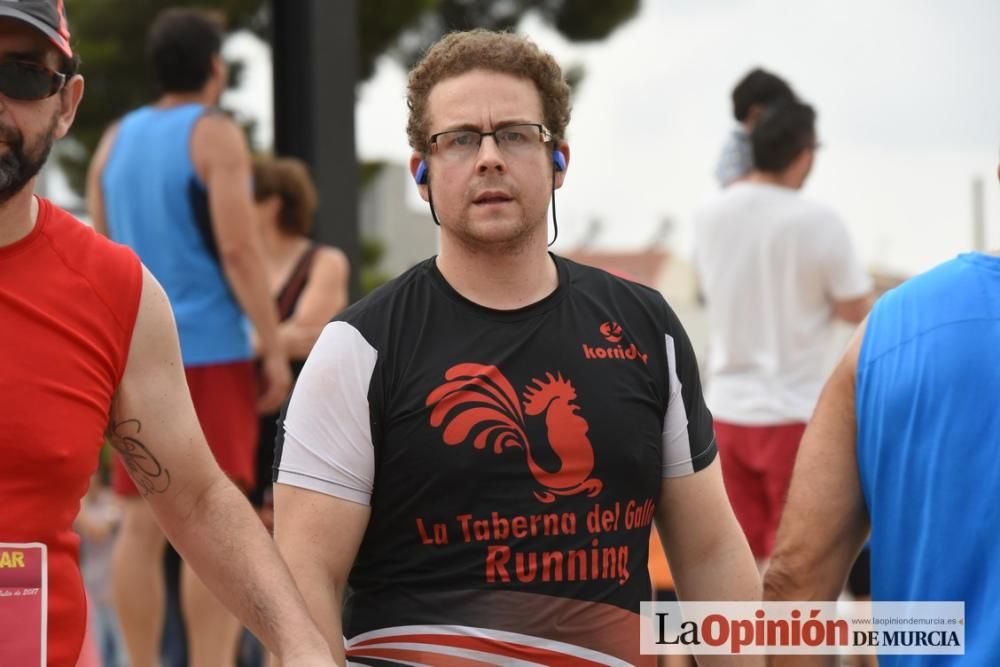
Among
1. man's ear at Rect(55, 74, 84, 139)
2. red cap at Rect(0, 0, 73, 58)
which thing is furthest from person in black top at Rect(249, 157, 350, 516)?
red cap at Rect(0, 0, 73, 58)

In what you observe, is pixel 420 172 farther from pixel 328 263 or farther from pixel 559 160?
pixel 328 263

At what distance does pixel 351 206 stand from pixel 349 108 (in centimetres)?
47

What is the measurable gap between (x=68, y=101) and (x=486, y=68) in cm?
86

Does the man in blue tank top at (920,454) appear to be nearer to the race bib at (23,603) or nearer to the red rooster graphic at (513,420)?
the red rooster graphic at (513,420)

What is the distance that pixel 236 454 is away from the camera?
527cm

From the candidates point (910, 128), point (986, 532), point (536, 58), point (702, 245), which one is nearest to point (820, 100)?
point (910, 128)

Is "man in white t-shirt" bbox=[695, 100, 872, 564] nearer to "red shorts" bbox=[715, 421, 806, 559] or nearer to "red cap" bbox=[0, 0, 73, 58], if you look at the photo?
"red shorts" bbox=[715, 421, 806, 559]

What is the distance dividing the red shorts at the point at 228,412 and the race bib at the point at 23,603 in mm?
2801

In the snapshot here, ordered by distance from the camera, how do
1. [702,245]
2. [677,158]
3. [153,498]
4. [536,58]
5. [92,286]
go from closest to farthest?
[92,286] < [153,498] < [536,58] < [702,245] < [677,158]

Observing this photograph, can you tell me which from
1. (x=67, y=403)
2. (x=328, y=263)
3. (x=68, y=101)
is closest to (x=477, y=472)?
(x=67, y=403)

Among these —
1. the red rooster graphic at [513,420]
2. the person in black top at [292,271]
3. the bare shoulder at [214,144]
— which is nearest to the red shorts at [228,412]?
the person in black top at [292,271]

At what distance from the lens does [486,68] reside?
3.00m

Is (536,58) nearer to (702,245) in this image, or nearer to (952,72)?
(702,245)

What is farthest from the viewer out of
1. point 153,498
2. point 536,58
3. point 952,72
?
point 952,72
